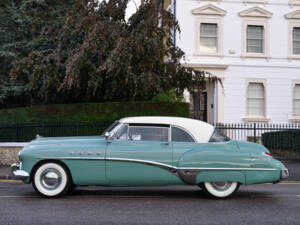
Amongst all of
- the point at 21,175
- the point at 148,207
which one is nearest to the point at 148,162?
the point at 148,207

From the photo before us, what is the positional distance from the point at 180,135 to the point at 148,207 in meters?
1.59

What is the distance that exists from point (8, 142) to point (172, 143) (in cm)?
865

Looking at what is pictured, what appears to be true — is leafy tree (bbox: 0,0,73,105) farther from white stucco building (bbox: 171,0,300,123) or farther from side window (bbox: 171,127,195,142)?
side window (bbox: 171,127,195,142)

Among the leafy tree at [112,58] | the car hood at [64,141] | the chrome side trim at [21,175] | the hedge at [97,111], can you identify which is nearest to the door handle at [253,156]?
the car hood at [64,141]

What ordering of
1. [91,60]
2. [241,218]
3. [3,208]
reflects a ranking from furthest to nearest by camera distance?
[91,60] < [3,208] < [241,218]

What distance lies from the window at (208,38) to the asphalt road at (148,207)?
38.7 ft

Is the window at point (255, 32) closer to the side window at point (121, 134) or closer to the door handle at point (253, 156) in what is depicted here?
the door handle at point (253, 156)

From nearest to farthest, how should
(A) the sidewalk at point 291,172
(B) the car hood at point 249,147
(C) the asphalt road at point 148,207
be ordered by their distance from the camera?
(C) the asphalt road at point 148,207, (B) the car hood at point 249,147, (A) the sidewalk at point 291,172

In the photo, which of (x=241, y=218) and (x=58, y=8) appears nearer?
(x=241, y=218)

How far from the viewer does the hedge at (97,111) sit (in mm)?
14039

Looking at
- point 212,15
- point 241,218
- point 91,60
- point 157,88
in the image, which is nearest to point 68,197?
point 241,218

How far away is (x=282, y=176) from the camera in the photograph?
729cm

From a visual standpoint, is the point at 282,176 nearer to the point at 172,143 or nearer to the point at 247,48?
the point at 172,143

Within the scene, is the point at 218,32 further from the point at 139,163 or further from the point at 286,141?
the point at 139,163
